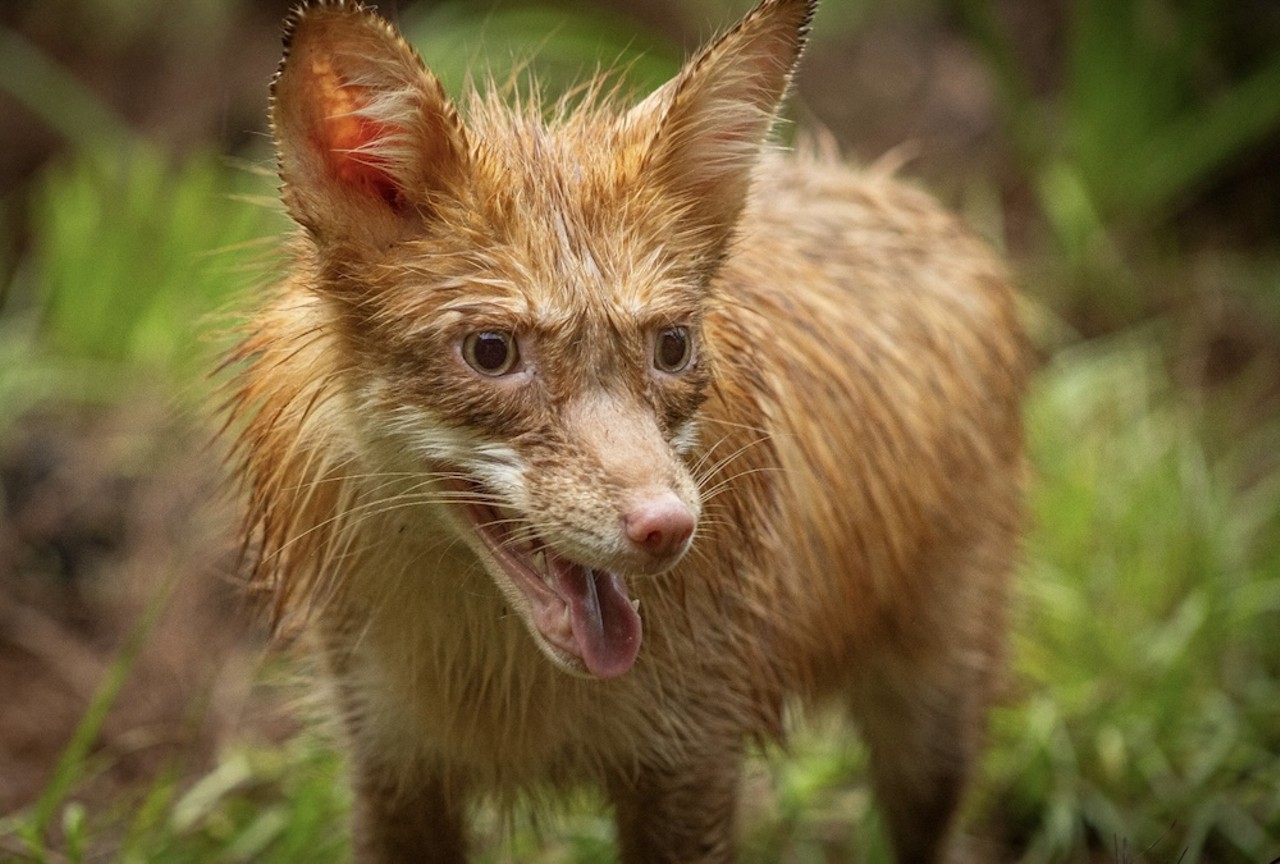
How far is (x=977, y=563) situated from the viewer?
4.18m

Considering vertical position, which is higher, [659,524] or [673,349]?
[673,349]

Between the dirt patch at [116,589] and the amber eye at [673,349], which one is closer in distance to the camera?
the amber eye at [673,349]

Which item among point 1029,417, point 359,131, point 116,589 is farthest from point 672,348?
point 116,589

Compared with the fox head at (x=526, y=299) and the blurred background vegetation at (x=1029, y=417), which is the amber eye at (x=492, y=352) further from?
the blurred background vegetation at (x=1029, y=417)

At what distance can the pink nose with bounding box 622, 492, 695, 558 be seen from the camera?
A: 2.55 meters

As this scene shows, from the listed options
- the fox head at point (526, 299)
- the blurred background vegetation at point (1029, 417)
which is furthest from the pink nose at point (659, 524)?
the blurred background vegetation at point (1029, 417)

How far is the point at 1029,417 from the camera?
190 inches

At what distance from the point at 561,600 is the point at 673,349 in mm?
490

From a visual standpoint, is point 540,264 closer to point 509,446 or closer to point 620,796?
point 509,446

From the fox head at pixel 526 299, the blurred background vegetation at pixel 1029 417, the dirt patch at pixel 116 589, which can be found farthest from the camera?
the dirt patch at pixel 116 589

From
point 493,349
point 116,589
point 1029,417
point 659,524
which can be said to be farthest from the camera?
point 116,589

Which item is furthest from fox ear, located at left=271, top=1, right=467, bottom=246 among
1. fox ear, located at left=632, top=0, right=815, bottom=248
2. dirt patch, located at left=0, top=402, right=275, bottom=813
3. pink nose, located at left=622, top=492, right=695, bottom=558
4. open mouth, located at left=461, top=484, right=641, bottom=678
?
dirt patch, located at left=0, top=402, right=275, bottom=813

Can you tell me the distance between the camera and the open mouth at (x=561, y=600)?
2.79m

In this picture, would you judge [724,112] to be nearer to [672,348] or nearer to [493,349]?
[672,348]
